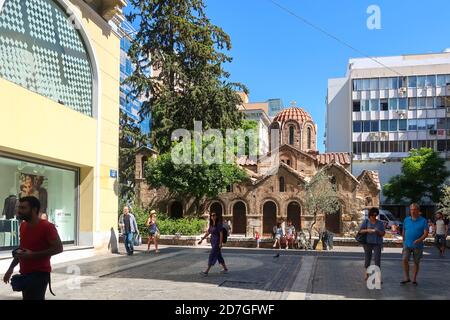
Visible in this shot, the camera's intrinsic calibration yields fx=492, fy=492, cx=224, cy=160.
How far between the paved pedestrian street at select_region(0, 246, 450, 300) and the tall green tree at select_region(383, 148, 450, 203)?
112ft

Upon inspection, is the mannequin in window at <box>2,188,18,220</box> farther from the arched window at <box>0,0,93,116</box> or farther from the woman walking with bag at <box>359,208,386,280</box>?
the woman walking with bag at <box>359,208,386,280</box>

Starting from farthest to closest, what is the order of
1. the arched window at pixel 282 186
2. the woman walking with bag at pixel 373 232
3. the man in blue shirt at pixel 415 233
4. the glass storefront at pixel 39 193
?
the arched window at pixel 282 186 < the glass storefront at pixel 39 193 < the woman walking with bag at pixel 373 232 < the man in blue shirt at pixel 415 233

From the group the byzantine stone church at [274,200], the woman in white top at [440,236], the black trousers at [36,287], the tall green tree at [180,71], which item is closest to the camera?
the black trousers at [36,287]

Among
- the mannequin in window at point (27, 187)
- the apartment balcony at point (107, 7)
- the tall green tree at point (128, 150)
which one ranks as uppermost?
the apartment balcony at point (107, 7)

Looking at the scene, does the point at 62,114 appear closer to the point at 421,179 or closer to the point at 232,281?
the point at 232,281

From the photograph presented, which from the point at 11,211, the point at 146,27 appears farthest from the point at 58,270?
the point at 146,27

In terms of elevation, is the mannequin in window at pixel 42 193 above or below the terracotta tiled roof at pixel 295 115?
below

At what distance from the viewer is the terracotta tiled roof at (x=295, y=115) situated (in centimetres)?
5619

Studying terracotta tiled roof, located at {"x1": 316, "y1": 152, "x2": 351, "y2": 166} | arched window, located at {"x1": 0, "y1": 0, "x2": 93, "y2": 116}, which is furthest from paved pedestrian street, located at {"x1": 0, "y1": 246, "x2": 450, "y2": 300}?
terracotta tiled roof, located at {"x1": 316, "y1": 152, "x2": 351, "y2": 166}

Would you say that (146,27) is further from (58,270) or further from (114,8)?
(58,270)

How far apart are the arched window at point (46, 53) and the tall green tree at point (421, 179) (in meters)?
39.1

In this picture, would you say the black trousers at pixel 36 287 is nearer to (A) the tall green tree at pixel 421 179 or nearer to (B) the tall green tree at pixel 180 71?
(B) the tall green tree at pixel 180 71

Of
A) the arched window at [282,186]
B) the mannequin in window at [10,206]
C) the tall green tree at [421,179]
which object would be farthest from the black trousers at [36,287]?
the tall green tree at [421,179]
